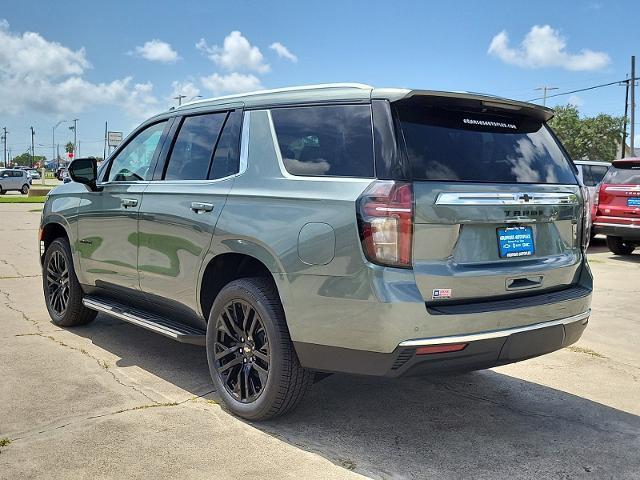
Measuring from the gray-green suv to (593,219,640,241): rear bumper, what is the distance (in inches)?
305

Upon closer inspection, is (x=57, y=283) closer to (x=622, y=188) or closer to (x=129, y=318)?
(x=129, y=318)

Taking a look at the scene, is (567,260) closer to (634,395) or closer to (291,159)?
(634,395)

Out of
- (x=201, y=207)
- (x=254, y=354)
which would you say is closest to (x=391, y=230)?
(x=254, y=354)

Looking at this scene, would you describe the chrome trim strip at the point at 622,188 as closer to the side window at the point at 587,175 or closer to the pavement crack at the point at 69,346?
the side window at the point at 587,175

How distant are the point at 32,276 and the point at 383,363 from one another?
7.02 meters

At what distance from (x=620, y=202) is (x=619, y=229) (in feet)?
1.57

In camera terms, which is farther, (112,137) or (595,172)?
(112,137)

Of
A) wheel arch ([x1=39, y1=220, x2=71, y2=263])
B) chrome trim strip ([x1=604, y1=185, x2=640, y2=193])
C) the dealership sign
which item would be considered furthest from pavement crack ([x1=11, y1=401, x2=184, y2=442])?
the dealership sign

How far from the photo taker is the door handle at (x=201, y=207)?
3920mm

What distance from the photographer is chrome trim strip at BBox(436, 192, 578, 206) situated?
315 cm

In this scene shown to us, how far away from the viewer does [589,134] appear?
69.1 meters

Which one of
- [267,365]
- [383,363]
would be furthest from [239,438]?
[383,363]

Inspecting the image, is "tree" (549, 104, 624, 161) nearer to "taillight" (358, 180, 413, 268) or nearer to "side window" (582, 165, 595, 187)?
"side window" (582, 165, 595, 187)

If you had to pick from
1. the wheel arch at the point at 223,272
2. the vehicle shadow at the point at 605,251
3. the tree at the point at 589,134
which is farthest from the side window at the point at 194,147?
the tree at the point at 589,134
